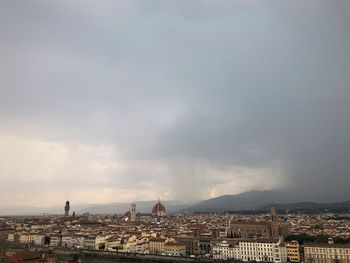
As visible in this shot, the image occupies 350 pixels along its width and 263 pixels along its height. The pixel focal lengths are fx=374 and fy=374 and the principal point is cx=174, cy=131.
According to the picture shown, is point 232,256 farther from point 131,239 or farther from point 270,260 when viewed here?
point 131,239

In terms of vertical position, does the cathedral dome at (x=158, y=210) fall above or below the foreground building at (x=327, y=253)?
above

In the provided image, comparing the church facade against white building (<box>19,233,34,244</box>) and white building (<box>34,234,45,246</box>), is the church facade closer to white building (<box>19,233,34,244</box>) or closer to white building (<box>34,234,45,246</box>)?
white building (<box>34,234,45,246</box>)

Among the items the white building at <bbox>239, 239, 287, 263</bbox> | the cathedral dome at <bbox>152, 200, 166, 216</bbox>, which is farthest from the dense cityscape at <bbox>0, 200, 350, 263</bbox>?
the cathedral dome at <bbox>152, 200, 166, 216</bbox>

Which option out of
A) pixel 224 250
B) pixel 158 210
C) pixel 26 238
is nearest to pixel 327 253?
pixel 224 250

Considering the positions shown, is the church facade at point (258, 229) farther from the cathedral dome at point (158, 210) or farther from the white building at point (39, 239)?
the cathedral dome at point (158, 210)

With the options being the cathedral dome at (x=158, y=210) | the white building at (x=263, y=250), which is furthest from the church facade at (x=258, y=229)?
the cathedral dome at (x=158, y=210)

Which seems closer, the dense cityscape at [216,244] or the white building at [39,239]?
the dense cityscape at [216,244]

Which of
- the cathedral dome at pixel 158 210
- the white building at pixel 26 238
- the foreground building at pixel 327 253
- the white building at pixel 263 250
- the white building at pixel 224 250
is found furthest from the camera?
the cathedral dome at pixel 158 210

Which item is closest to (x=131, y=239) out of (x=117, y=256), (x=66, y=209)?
(x=117, y=256)
